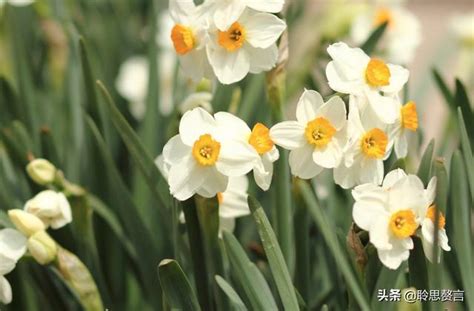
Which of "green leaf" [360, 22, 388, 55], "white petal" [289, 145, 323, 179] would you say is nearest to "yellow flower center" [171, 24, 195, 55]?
"white petal" [289, 145, 323, 179]

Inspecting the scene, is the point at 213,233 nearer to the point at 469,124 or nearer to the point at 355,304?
the point at 355,304

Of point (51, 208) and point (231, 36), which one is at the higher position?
point (231, 36)

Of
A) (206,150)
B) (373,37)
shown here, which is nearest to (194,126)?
(206,150)

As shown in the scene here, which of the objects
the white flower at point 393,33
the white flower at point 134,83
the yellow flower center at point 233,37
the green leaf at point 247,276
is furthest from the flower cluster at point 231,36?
the white flower at point 134,83

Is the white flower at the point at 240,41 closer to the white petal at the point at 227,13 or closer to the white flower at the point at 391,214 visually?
the white petal at the point at 227,13

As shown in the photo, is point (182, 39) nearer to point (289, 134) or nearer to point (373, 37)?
point (289, 134)

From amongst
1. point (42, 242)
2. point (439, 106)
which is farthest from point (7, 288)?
point (439, 106)
